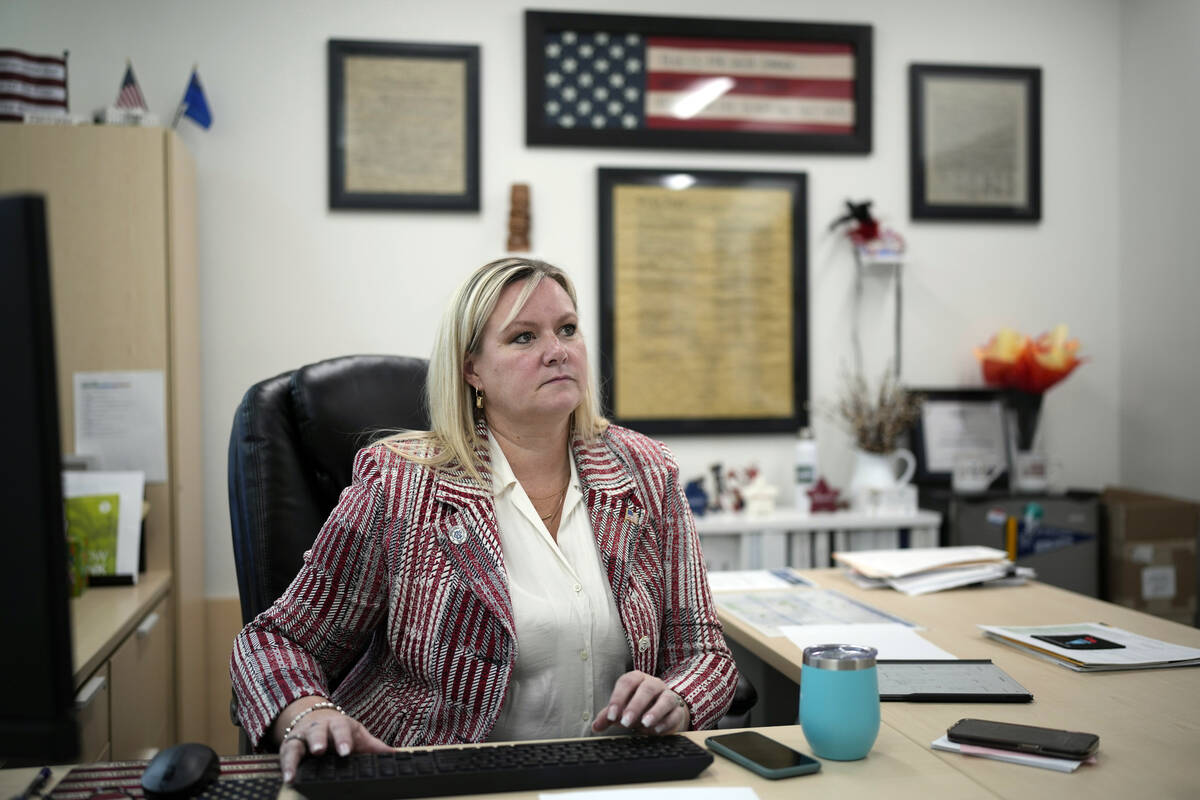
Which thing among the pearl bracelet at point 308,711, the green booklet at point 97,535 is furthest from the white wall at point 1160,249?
the green booklet at point 97,535

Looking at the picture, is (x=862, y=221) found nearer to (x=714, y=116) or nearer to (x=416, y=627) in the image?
(x=714, y=116)

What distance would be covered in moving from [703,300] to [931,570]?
1417 millimetres

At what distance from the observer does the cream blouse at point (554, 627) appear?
1435 millimetres

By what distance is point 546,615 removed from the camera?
1438mm

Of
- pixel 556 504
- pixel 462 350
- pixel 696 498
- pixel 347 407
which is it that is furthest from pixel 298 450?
pixel 696 498

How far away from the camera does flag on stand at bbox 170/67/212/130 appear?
2854 millimetres

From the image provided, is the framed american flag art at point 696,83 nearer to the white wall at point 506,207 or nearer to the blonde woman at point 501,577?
the white wall at point 506,207

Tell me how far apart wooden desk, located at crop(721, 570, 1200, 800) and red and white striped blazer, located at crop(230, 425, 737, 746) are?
0.77ft

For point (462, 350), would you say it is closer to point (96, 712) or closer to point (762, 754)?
point (762, 754)

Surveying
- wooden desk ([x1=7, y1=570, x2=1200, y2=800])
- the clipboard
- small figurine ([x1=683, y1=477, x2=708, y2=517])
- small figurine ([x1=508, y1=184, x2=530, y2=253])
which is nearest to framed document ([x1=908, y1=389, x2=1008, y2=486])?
small figurine ([x1=683, y1=477, x2=708, y2=517])

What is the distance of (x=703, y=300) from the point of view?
3234 mm

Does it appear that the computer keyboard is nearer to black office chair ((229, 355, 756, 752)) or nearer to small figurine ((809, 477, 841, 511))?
black office chair ((229, 355, 756, 752))

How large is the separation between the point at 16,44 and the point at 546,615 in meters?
2.65

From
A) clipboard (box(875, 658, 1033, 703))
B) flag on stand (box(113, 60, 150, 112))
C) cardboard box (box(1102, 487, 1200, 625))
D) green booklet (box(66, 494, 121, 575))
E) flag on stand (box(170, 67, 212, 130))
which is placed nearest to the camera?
clipboard (box(875, 658, 1033, 703))
